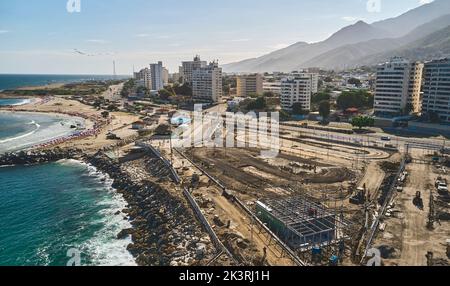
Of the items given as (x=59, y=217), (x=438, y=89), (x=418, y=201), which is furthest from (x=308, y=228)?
(x=438, y=89)

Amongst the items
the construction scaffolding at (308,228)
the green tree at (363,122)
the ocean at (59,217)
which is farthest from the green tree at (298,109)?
the construction scaffolding at (308,228)

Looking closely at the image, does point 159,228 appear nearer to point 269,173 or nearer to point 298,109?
point 269,173

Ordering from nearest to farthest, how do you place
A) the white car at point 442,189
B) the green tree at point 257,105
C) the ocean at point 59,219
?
the ocean at point 59,219, the white car at point 442,189, the green tree at point 257,105

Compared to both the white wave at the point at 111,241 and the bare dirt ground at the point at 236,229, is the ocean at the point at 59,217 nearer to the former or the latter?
the white wave at the point at 111,241

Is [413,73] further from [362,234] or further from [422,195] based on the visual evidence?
[362,234]

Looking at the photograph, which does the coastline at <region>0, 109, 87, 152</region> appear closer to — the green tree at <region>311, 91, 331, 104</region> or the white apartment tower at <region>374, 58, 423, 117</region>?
the green tree at <region>311, 91, 331, 104</region>

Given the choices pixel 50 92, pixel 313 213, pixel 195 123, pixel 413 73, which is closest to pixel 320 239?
pixel 313 213
